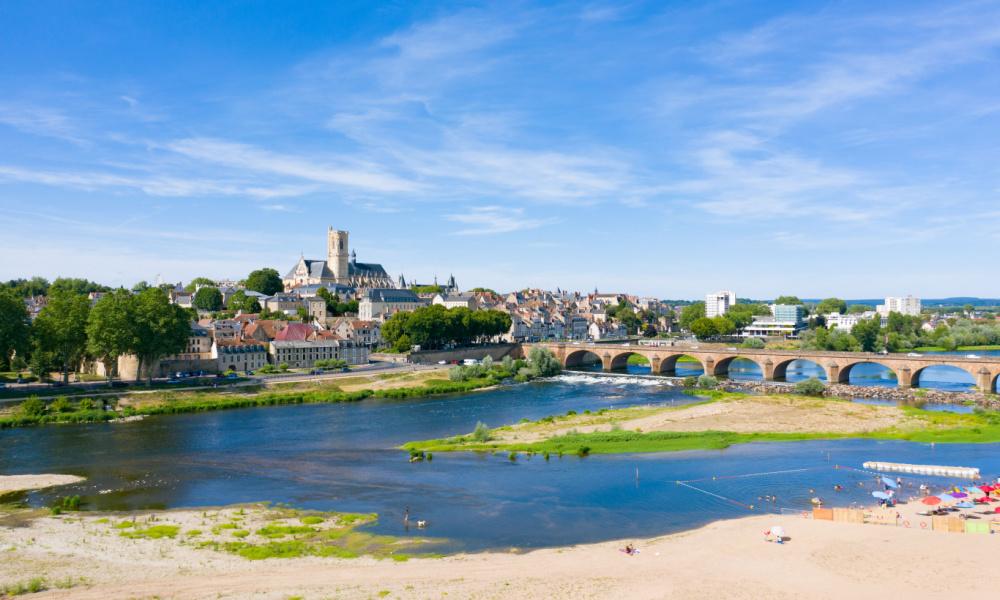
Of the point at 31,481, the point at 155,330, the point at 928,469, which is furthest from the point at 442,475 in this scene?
the point at 155,330

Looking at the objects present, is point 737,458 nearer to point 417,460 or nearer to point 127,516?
point 417,460

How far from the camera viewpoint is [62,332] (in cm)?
6875

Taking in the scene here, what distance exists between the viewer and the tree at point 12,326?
218ft

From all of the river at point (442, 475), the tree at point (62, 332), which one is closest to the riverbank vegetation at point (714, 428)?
the river at point (442, 475)

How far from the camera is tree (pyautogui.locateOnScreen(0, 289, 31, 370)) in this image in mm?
66500

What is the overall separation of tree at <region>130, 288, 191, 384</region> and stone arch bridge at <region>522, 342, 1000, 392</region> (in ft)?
162

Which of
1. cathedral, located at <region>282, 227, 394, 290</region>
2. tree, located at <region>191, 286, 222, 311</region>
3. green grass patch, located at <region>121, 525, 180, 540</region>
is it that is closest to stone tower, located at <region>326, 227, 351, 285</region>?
cathedral, located at <region>282, 227, 394, 290</region>

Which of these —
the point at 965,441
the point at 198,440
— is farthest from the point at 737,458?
the point at 198,440

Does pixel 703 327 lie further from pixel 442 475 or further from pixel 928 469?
pixel 442 475

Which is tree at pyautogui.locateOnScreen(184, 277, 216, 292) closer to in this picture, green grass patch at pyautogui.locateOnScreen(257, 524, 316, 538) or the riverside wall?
the riverside wall

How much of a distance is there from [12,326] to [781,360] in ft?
257

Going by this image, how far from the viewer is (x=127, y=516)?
105ft

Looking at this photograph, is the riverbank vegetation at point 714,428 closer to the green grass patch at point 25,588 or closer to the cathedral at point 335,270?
the green grass patch at point 25,588

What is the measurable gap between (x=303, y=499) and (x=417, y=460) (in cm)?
945
